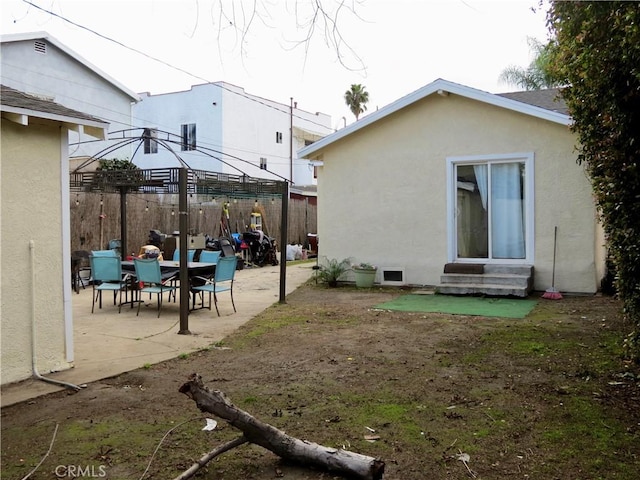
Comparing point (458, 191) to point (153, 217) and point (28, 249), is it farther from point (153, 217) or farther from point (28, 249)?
point (153, 217)

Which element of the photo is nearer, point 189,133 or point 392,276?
point 392,276

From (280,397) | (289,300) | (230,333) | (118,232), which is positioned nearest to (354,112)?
(118,232)

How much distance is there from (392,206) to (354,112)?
93.1 ft

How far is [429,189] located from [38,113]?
794 centimetres

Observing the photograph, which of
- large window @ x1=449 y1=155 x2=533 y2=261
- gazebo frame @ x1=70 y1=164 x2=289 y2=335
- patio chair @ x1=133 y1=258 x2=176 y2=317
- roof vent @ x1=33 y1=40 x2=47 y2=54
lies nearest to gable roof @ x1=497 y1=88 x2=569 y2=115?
large window @ x1=449 y1=155 x2=533 y2=261

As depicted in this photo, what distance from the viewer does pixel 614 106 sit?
4.26 metres

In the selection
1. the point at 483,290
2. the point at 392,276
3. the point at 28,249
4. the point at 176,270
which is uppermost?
the point at 28,249

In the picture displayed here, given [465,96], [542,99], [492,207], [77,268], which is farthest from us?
[542,99]

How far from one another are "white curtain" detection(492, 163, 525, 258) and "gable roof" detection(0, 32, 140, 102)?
14367mm

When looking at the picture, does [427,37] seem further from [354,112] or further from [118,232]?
[354,112]

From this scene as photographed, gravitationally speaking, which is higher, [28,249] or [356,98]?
[356,98]

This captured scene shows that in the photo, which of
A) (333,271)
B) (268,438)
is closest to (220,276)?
(333,271)

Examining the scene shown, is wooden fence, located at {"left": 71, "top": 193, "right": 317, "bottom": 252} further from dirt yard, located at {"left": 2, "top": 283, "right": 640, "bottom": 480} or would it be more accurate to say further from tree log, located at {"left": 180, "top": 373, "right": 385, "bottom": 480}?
tree log, located at {"left": 180, "top": 373, "right": 385, "bottom": 480}

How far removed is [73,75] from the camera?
63.7 ft
